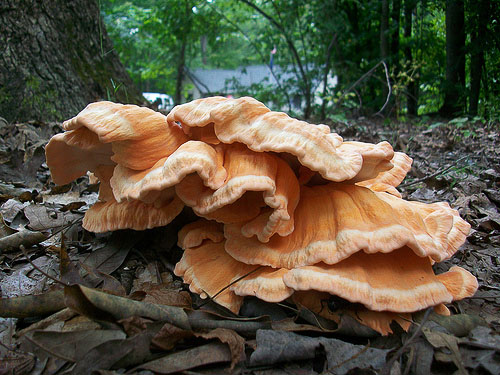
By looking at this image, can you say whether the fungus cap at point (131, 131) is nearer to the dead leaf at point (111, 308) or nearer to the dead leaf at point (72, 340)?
the dead leaf at point (111, 308)

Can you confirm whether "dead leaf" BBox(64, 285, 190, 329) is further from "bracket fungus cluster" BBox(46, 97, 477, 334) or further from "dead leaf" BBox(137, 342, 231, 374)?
"bracket fungus cluster" BBox(46, 97, 477, 334)

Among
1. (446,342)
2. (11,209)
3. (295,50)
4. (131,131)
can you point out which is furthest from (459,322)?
(295,50)

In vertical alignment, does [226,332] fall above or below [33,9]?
below

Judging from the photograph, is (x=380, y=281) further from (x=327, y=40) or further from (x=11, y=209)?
(x=327, y=40)

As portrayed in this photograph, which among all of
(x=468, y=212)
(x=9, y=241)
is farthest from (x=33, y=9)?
(x=468, y=212)

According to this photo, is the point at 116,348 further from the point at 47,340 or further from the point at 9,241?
the point at 9,241
